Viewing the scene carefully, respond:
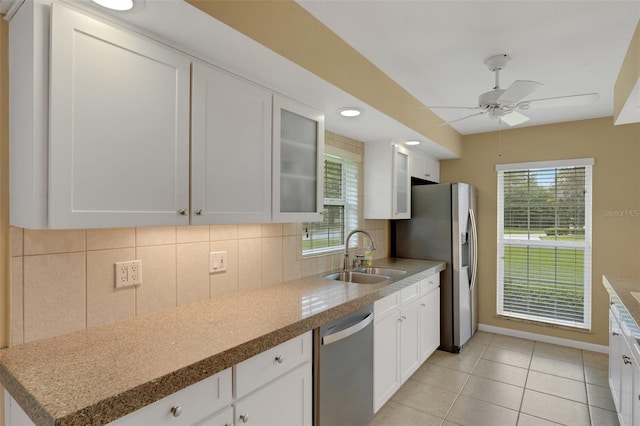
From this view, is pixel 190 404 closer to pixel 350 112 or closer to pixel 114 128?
pixel 114 128

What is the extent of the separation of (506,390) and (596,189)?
2.21 meters

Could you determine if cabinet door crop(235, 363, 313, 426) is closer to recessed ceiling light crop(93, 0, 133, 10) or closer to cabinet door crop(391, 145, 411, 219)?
recessed ceiling light crop(93, 0, 133, 10)

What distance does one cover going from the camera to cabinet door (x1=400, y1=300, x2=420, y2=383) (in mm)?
2696

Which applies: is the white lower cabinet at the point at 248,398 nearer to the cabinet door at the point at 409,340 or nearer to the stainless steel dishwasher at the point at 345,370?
the stainless steel dishwasher at the point at 345,370

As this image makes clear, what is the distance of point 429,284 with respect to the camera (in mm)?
3242

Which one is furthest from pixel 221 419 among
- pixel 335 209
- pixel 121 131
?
pixel 335 209

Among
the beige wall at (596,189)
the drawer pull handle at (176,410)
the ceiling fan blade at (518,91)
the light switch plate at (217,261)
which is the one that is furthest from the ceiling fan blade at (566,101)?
the drawer pull handle at (176,410)

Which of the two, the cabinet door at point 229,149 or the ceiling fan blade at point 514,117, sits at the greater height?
the ceiling fan blade at point 514,117

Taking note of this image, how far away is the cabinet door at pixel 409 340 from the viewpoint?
270cm

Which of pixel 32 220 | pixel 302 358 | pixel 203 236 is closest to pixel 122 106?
pixel 32 220

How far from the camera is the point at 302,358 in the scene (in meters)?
1.68

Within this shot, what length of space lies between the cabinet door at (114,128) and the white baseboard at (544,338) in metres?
3.89

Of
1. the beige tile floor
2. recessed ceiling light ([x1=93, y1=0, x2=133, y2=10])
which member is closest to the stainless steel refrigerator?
the beige tile floor

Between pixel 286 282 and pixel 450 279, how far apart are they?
1897mm
